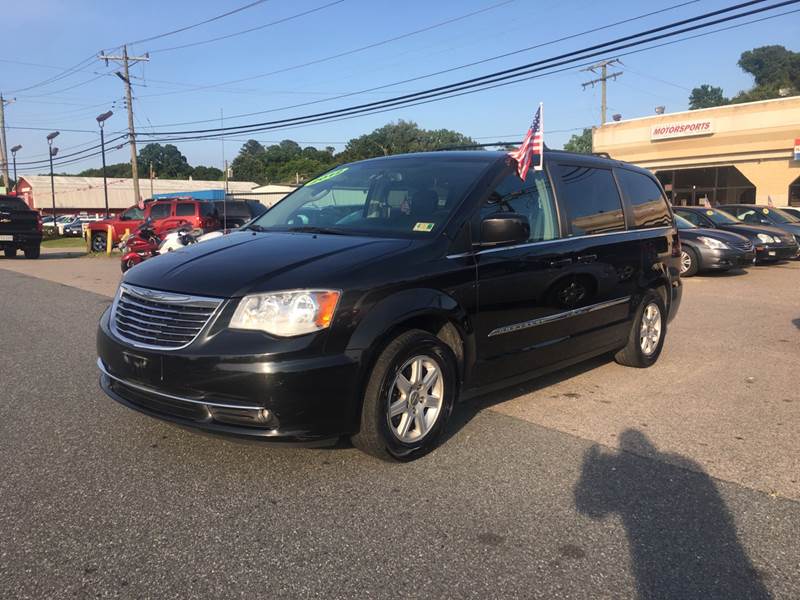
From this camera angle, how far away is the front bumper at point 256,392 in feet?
10.5

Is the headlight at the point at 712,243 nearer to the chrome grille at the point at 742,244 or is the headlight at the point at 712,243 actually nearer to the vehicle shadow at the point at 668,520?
the chrome grille at the point at 742,244

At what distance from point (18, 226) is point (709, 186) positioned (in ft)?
102

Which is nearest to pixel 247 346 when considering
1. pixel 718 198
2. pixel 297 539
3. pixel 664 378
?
pixel 297 539

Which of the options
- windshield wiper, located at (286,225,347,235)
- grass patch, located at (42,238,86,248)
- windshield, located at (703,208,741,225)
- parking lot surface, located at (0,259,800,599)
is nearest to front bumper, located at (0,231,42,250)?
grass patch, located at (42,238,86,248)

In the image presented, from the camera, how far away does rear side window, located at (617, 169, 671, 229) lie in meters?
5.88

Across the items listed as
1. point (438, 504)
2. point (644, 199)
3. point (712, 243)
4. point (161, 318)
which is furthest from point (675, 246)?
point (712, 243)

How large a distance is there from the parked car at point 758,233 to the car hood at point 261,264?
13552 millimetres

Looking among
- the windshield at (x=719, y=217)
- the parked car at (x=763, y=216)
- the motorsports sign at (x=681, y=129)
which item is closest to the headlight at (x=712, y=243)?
the windshield at (x=719, y=217)

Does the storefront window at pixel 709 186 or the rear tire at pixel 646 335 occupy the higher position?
the storefront window at pixel 709 186

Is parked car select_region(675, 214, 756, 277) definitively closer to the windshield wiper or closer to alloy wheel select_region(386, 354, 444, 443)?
the windshield wiper

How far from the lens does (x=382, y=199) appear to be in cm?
458

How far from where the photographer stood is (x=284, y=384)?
126 inches

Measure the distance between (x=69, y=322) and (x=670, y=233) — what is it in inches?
276

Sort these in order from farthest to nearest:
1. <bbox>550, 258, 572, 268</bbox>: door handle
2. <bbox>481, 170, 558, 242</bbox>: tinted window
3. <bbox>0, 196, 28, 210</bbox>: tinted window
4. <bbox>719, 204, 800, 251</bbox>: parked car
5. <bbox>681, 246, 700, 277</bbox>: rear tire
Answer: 1. <bbox>0, 196, 28, 210</bbox>: tinted window
2. <bbox>719, 204, 800, 251</bbox>: parked car
3. <bbox>681, 246, 700, 277</bbox>: rear tire
4. <bbox>550, 258, 572, 268</bbox>: door handle
5. <bbox>481, 170, 558, 242</bbox>: tinted window
